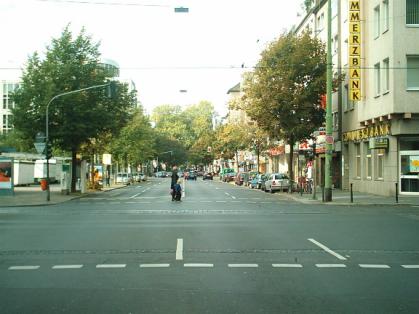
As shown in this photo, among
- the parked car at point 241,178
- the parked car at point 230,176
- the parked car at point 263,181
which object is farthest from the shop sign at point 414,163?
the parked car at point 230,176

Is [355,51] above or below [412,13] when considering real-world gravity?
below

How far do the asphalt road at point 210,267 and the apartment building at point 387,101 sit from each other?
14693 mm

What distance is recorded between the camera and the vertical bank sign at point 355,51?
115ft

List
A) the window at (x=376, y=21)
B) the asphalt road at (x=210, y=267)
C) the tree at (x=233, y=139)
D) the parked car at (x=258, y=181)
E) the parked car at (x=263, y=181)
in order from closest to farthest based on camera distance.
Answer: the asphalt road at (x=210, y=267) < the window at (x=376, y=21) < the parked car at (x=263, y=181) < the parked car at (x=258, y=181) < the tree at (x=233, y=139)

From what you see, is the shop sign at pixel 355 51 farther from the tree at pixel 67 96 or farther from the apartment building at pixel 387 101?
the tree at pixel 67 96

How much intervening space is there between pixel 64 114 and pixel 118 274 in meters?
31.4

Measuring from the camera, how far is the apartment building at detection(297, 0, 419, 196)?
30.9 meters

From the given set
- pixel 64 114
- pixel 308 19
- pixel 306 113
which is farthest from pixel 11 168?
pixel 308 19

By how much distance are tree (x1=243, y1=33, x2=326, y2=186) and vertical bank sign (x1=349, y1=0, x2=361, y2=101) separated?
4.02m

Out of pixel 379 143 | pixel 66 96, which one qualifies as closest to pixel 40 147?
pixel 66 96

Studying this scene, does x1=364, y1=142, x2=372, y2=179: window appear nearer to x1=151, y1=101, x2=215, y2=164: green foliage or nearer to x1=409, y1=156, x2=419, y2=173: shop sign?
x1=409, y1=156, x2=419, y2=173: shop sign

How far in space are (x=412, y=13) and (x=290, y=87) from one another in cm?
1018

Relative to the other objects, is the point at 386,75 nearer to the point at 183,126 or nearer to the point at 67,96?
the point at 67,96

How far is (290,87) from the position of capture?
39.3 meters
